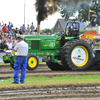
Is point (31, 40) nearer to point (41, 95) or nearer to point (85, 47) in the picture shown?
point (85, 47)

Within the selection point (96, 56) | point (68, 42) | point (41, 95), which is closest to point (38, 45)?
point (68, 42)

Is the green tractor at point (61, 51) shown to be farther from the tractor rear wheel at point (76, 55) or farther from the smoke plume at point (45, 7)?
the smoke plume at point (45, 7)

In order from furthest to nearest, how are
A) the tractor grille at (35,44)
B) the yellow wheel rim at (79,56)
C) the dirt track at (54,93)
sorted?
the tractor grille at (35,44), the yellow wheel rim at (79,56), the dirt track at (54,93)

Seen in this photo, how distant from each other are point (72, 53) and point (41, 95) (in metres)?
6.55

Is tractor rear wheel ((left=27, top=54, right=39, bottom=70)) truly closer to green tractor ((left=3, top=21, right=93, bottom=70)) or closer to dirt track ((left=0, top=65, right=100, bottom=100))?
green tractor ((left=3, top=21, right=93, bottom=70))

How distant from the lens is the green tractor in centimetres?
1284

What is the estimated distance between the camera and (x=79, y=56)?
1302 cm

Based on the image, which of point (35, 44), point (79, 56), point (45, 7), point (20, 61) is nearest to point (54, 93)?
point (20, 61)

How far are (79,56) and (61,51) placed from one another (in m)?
0.92

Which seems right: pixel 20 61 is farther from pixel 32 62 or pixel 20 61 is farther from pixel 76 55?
pixel 76 55

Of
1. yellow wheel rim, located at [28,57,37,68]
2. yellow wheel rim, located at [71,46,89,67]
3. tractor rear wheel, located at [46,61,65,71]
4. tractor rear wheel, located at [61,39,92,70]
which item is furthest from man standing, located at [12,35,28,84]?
tractor rear wheel, located at [46,61,65,71]

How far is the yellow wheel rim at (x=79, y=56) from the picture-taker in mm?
12945

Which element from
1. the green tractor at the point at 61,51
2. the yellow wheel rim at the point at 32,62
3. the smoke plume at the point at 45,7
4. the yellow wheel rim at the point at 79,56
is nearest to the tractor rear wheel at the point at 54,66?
the green tractor at the point at 61,51

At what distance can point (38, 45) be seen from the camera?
13.5m
